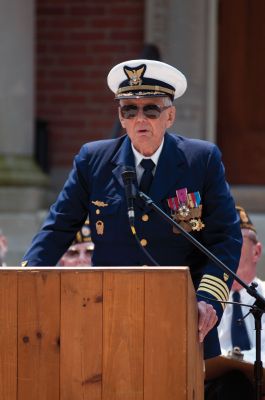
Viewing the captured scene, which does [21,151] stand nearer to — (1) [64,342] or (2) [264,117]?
(2) [264,117]

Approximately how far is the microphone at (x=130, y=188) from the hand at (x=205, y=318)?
41cm

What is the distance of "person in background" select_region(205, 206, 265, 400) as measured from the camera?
5.45 metres

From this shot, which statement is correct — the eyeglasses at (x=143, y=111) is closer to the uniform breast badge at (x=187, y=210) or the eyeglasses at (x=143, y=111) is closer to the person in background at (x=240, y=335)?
the uniform breast badge at (x=187, y=210)

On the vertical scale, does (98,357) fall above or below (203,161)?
below

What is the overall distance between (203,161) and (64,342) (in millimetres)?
1136

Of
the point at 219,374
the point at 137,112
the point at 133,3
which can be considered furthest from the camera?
the point at 133,3

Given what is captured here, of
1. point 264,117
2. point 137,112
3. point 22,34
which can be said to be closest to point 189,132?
point 264,117

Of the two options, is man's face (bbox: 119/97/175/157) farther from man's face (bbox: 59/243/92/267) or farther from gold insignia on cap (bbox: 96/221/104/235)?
man's face (bbox: 59/243/92/267)

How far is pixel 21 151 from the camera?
8812 millimetres

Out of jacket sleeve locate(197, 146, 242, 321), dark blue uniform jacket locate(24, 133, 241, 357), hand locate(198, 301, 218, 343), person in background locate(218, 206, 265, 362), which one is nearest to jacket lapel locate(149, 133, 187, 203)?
dark blue uniform jacket locate(24, 133, 241, 357)

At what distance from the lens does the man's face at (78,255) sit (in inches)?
257

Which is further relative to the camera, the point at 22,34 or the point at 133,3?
the point at 133,3

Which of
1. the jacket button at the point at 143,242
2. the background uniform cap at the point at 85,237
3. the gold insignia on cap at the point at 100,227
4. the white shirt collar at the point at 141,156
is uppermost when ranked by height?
the white shirt collar at the point at 141,156

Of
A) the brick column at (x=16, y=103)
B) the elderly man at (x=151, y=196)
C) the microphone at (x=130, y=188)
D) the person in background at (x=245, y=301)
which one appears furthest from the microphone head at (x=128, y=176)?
the brick column at (x=16, y=103)
